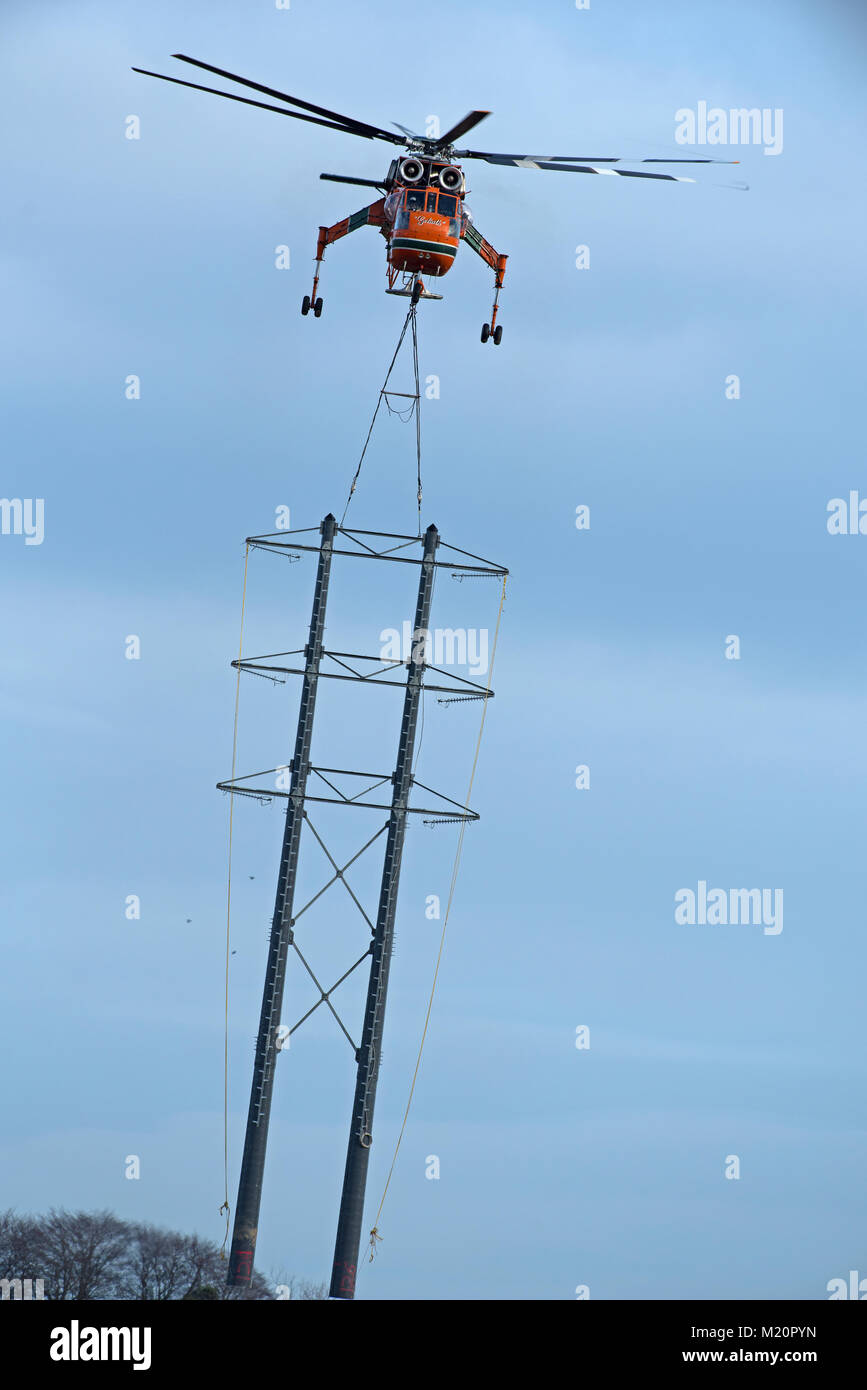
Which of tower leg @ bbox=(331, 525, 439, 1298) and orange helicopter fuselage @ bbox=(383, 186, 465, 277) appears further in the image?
tower leg @ bbox=(331, 525, 439, 1298)

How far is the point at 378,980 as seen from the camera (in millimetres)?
67750

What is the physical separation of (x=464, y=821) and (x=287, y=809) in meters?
5.32

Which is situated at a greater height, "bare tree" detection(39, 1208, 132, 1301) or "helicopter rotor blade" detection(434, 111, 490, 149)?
"helicopter rotor blade" detection(434, 111, 490, 149)

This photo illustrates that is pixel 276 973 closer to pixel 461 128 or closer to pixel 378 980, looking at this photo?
pixel 378 980

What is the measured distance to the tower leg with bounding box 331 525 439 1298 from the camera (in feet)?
219

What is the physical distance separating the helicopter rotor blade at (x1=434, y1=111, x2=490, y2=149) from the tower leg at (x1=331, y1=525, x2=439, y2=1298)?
12.3 metres

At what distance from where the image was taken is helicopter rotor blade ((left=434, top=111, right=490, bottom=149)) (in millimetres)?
57000

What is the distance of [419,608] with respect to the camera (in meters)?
68.8

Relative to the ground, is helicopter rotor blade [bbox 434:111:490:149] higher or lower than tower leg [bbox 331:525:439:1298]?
higher

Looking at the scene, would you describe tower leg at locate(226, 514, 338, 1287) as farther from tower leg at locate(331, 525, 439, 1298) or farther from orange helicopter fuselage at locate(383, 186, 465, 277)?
orange helicopter fuselage at locate(383, 186, 465, 277)
